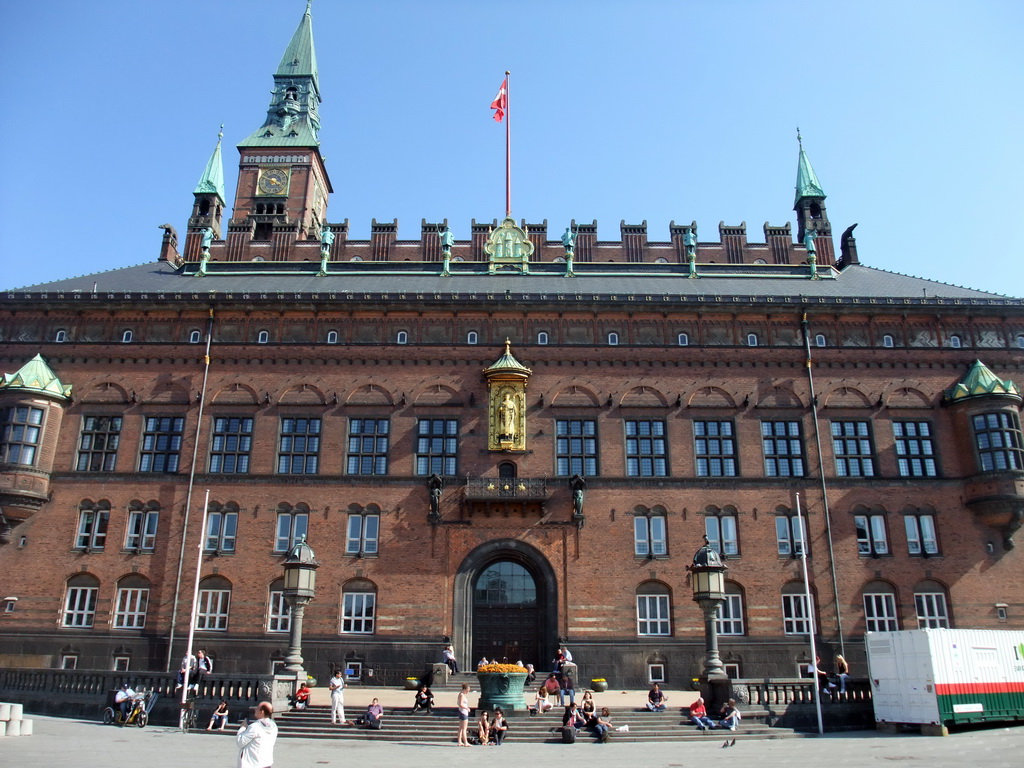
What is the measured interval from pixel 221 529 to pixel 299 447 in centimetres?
512

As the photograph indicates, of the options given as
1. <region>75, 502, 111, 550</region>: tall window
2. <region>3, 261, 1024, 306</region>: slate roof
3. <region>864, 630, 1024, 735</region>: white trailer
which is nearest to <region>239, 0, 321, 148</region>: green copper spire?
<region>3, 261, 1024, 306</region>: slate roof

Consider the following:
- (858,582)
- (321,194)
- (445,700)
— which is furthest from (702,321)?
(321,194)

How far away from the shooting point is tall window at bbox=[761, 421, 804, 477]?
3938 cm

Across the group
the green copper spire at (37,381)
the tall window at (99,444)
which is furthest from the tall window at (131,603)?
the green copper spire at (37,381)

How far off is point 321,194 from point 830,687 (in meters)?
54.7

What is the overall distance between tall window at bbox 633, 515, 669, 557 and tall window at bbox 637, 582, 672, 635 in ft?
4.75

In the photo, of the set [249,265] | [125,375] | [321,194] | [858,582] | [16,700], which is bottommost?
[16,700]

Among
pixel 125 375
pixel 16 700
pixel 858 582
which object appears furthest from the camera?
pixel 125 375

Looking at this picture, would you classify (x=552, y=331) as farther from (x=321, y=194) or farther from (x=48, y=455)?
(x=321, y=194)

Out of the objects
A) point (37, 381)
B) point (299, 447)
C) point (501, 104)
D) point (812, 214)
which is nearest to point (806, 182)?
point (812, 214)

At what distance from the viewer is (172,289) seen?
44.8m

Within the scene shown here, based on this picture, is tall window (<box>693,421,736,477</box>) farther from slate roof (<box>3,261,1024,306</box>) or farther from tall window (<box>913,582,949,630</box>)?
tall window (<box>913,582,949,630</box>)

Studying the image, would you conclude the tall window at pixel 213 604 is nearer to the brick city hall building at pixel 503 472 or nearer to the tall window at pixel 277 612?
the brick city hall building at pixel 503 472

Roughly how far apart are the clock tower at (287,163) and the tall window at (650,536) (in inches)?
1201
